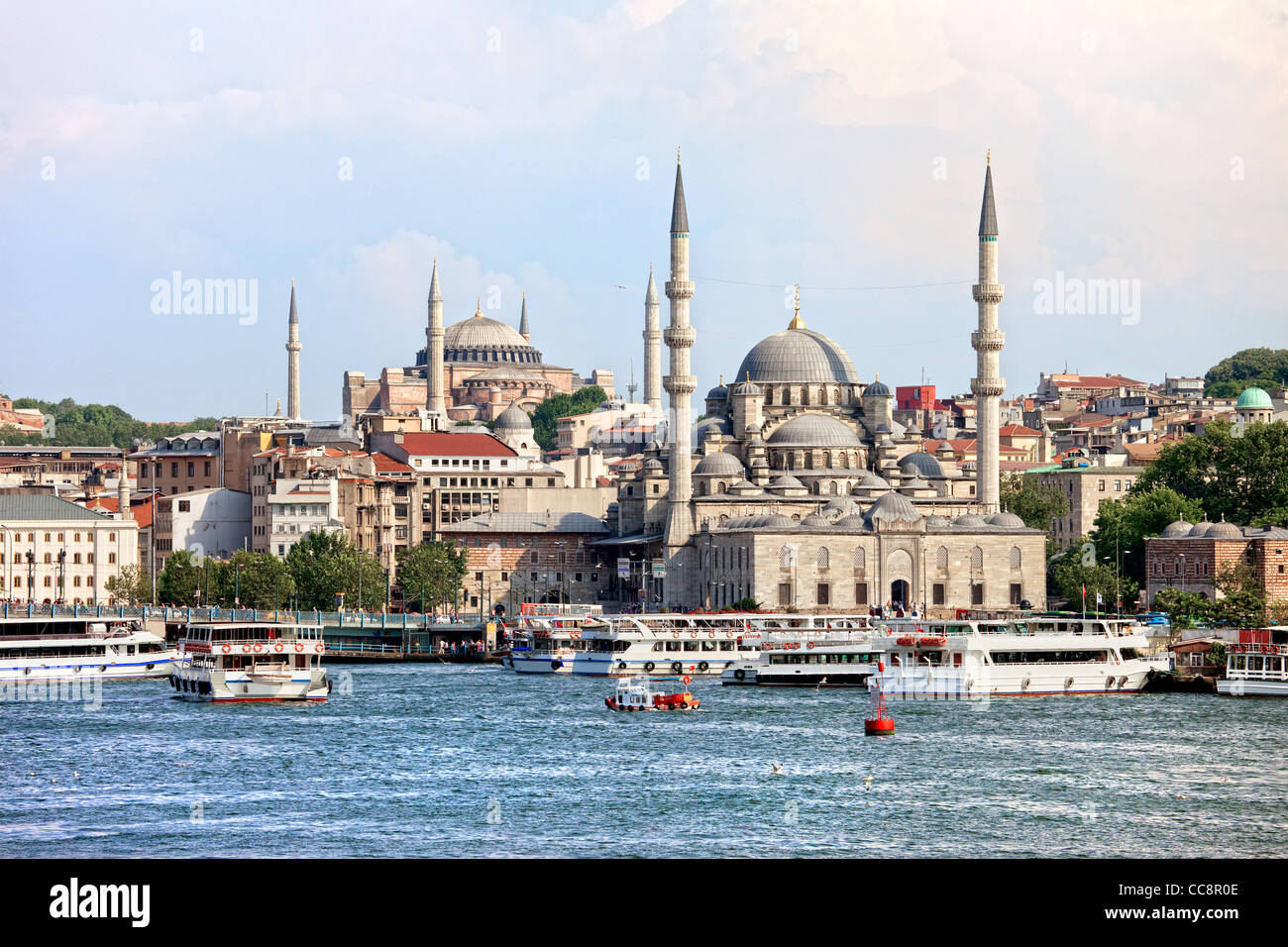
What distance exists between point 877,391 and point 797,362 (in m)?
3.66

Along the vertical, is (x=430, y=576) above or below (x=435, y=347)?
below

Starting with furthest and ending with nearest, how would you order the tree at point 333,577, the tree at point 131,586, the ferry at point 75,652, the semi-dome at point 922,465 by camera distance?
the semi-dome at point 922,465, the tree at point 131,586, the tree at point 333,577, the ferry at point 75,652

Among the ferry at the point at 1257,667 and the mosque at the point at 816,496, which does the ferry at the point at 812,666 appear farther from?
the mosque at the point at 816,496

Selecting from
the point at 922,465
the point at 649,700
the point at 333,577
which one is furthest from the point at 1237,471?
the point at 649,700

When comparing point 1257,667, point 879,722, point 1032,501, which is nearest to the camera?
point 879,722

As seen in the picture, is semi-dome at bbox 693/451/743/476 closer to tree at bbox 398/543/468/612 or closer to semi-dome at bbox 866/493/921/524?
semi-dome at bbox 866/493/921/524

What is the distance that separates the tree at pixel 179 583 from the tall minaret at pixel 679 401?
1764 cm

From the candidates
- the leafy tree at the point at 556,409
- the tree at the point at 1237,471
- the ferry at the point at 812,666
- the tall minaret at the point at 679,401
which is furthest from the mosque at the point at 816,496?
the leafy tree at the point at 556,409

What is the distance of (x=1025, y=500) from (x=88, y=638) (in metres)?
42.4

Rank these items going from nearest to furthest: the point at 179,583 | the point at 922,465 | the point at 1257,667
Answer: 1. the point at 1257,667
2. the point at 179,583
3. the point at 922,465

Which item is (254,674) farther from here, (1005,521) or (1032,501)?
(1032,501)

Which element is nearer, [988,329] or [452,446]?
[988,329]

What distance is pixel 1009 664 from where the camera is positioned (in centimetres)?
4466

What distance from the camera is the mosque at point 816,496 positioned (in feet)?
226
